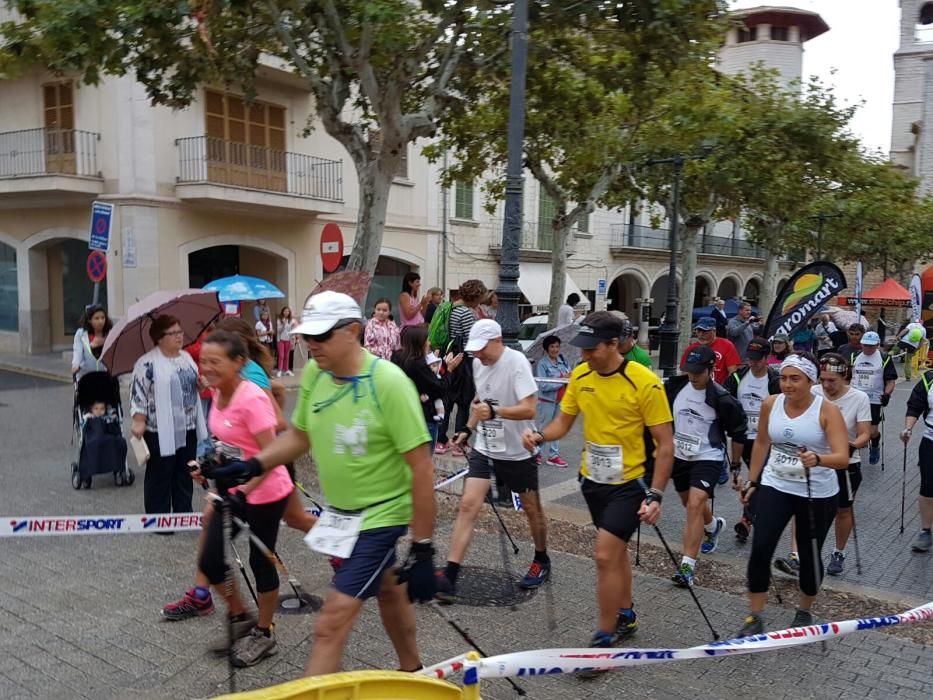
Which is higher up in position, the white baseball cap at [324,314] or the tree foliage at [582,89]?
the tree foliage at [582,89]

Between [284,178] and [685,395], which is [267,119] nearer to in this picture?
[284,178]

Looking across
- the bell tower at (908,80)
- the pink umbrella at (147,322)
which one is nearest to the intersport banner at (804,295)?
the pink umbrella at (147,322)

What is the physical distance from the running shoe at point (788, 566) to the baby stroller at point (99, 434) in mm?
5975

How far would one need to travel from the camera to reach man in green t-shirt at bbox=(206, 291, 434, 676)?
129 inches

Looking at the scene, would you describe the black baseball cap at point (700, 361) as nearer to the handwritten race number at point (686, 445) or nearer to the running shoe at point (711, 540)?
the handwritten race number at point (686, 445)

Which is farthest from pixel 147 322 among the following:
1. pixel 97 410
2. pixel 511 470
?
pixel 511 470

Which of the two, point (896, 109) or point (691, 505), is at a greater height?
point (896, 109)

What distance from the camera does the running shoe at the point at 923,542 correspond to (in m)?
6.58

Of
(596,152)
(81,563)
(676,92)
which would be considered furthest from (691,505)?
(676,92)

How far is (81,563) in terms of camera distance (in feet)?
18.9

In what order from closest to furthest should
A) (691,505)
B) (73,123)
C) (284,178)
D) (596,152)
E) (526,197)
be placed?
1. (691,505)
2. (596,152)
3. (73,123)
4. (284,178)
5. (526,197)

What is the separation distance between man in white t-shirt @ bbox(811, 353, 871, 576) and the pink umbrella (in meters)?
5.19

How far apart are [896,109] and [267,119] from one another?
4450 cm

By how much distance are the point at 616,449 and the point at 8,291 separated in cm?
2099
